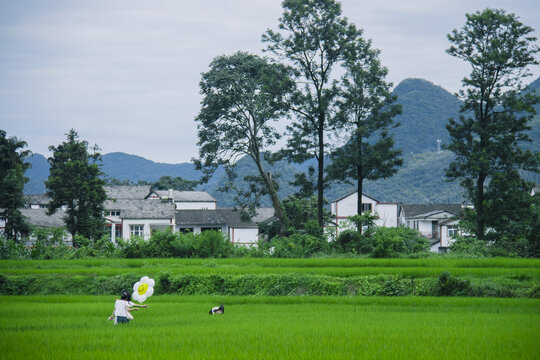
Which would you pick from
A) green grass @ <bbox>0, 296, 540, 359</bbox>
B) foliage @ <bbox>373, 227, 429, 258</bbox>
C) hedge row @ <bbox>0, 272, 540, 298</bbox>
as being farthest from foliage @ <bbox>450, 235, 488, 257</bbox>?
green grass @ <bbox>0, 296, 540, 359</bbox>

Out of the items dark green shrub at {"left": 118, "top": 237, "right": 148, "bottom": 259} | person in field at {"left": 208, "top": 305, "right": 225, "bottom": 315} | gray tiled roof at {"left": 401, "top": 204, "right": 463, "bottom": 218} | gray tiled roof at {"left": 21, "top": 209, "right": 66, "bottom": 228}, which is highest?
gray tiled roof at {"left": 401, "top": 204, "right": 463, "bottom": 218}

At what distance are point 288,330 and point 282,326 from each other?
690mm

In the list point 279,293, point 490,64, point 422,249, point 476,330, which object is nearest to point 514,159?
point 490,64

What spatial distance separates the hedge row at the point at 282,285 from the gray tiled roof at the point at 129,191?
7998 centimetres

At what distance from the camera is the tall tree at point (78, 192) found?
51250mm

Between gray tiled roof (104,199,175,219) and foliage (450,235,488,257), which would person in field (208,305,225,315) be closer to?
foliage (450,235,488,257)

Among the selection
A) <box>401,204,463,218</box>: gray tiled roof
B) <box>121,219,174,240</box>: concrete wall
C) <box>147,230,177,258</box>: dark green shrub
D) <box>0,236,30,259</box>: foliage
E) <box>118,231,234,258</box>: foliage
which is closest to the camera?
<box>0,236,30,259</box>: foliage

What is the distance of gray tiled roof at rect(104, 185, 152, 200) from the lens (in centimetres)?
10262

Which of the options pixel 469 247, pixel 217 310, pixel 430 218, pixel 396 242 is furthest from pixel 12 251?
pixel 430 218

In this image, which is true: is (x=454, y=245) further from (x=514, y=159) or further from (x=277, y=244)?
(x=277, y=244)

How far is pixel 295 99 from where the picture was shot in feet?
132

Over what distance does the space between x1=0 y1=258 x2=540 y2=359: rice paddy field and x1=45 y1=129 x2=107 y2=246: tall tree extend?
2818 cm

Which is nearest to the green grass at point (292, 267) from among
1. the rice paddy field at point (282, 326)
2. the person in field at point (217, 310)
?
the rice paddy field at point (282, 326)

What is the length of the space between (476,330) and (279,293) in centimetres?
976
